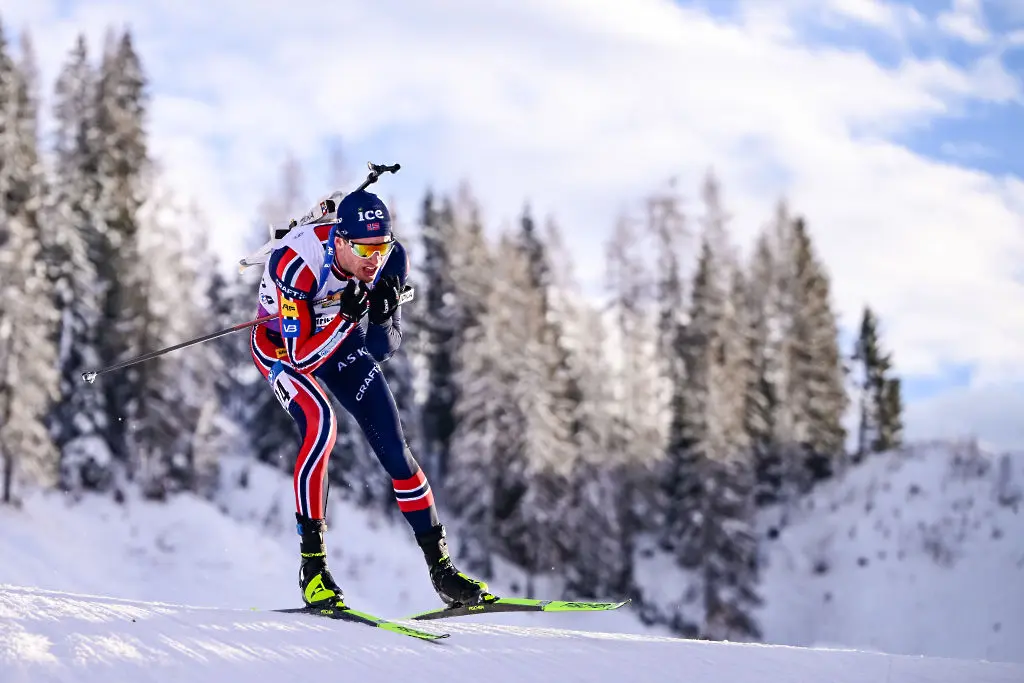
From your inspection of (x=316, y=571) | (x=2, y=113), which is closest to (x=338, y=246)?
(x=316, y=571)

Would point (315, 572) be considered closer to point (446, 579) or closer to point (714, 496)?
point (446, 579)

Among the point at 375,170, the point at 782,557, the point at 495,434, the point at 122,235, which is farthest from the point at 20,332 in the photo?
the point at 782,557

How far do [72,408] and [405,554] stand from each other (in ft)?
36.9

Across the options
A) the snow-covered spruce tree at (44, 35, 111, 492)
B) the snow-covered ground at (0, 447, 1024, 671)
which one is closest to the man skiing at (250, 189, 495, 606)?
the snow-covered ground at (0, 447, 1024, 671)

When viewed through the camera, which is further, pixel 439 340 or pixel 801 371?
pixel 801 371

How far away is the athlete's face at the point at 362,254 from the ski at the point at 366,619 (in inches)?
81.6

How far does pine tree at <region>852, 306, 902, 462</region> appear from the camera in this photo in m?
51.7

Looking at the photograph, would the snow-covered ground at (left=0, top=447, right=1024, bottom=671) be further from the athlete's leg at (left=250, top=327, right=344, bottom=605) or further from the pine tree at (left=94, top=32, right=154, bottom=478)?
the athlete's leg at (left=250, top=327, right=344, bottom=605)

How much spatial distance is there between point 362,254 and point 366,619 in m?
2.22

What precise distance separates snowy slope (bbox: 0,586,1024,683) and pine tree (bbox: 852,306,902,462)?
154 ft

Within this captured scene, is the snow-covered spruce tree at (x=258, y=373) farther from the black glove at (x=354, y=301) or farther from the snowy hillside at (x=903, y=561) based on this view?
the black glove at (x=354, y=301)

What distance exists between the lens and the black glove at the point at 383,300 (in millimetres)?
7137

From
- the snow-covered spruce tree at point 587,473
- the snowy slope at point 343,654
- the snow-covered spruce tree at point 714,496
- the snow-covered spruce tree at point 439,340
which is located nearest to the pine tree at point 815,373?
the snow-covered spruce tree at point 714,496

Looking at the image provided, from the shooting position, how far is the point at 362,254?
22.9 feet
